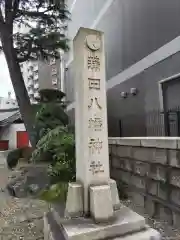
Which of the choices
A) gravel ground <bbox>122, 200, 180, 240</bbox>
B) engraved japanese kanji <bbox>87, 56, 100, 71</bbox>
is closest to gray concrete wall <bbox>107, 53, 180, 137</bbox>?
gravel ground <bbox>122, 200, 180, 240</bbox>

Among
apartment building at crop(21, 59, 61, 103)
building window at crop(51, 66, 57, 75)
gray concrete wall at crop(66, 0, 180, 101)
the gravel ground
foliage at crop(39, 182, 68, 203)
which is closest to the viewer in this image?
the gravel ground

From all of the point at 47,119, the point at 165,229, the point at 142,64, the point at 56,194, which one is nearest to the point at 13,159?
the point at 47,119

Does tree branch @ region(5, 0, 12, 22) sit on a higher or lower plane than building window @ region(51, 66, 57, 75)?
lower

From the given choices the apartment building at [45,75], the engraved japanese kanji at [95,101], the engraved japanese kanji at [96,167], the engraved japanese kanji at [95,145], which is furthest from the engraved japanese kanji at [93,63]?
the apartment building at [45,75]

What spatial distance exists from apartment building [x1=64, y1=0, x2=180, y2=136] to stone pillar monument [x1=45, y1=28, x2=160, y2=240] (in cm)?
211

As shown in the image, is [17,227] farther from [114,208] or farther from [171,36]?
[171,36]

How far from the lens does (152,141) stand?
14.2ft

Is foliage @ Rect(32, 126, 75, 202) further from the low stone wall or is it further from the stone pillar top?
the stone pillar top

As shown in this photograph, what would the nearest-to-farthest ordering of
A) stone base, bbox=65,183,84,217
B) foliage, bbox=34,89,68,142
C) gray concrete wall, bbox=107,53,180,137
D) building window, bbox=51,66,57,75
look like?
stone base, bbox=65,183,84,217 < gray concrete wall, bbox=107,53,180,137 < foliage, bbox=34,89,68,142 < building window, bbox=51,66,57,75

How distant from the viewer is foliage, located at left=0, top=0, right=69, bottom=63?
32.7ft

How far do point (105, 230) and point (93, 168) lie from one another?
2.31 ft

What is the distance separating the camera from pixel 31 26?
1020cm

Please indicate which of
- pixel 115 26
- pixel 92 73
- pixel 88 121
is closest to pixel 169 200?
pixel 88 121

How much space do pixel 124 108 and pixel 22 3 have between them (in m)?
5.92
